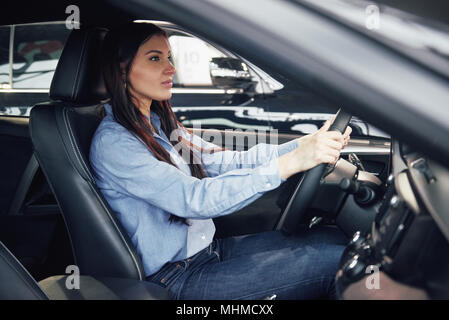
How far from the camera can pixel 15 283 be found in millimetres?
1087

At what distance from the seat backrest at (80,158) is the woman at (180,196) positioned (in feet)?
0.19

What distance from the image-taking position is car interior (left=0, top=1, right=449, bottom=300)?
79 centimetres

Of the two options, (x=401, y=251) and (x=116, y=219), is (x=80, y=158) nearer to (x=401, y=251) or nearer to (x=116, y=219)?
(x=116, y=219)

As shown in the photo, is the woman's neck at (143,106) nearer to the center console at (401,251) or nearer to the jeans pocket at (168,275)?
the jeans pocket at (168,275)

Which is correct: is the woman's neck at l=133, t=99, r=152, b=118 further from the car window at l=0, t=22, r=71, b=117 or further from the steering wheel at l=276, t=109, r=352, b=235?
the car window at l=0, t=22, r=71, b=117

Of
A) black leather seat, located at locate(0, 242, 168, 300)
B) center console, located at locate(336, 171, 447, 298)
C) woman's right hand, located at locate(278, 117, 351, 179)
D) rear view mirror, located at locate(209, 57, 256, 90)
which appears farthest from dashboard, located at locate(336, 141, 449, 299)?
rear view mirror, located at locate(209, 57, 256, 90)

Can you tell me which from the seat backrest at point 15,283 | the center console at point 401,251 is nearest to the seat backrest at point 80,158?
the seat backrest at point 15,283

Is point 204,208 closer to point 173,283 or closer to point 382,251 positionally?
point 173,283

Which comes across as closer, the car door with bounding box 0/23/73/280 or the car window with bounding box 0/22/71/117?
the car door with bounding box 0/23/73/280

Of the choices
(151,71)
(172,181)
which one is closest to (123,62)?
(151,71)

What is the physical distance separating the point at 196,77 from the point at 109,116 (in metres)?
1.99

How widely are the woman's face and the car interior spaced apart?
4.6 inches

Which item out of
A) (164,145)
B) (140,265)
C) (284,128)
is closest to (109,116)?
(164,145)

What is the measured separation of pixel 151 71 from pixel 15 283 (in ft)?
2.63
